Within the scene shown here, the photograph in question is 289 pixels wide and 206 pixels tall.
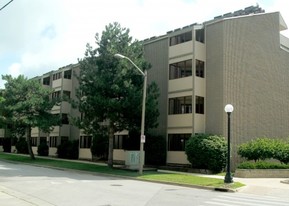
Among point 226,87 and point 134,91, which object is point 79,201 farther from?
point 226,87

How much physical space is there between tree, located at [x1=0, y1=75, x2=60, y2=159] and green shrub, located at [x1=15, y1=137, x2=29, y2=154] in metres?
15.7

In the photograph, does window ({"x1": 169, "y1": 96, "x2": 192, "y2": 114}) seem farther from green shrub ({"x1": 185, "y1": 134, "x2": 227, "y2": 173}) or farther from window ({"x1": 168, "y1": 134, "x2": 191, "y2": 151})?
green shrub ({"x1": 185, "y1": 134, "x2": 227, "y2": 173})

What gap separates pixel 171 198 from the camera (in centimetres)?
1571

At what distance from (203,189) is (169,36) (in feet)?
61.2

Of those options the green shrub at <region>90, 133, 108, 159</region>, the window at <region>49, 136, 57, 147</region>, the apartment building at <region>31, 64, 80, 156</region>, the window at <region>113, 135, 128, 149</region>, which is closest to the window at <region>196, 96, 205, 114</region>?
the window at <region>113, 135, 128, 149</region>

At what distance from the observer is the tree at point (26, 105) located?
42219 mm

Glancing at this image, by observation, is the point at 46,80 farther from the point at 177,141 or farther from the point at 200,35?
the point at 200,35

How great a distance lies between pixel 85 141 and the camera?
151 feet

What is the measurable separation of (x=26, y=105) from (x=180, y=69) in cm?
1738

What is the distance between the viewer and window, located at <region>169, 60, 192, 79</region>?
34.2 meters

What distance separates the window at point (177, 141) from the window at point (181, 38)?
8032 millimetres

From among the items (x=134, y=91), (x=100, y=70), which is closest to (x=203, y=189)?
(x=134, y=91)

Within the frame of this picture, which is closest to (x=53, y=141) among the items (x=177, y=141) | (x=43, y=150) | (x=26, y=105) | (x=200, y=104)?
(x=43, y=150)

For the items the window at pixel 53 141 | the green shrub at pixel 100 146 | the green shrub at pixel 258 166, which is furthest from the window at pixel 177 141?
the window at pixel 53 141
